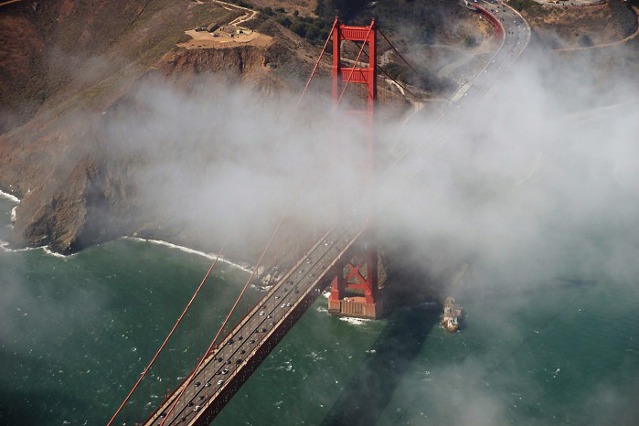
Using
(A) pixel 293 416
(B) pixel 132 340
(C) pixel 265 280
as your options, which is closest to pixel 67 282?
(B) pixel 132 340

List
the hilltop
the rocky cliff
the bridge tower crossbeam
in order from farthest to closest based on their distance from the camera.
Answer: the hilltop
the rocky cliff
the bridge tower crossbeam

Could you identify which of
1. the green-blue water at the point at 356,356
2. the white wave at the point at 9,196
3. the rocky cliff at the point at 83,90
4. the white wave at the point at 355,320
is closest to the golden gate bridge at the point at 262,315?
the white wave at the point at 355,320

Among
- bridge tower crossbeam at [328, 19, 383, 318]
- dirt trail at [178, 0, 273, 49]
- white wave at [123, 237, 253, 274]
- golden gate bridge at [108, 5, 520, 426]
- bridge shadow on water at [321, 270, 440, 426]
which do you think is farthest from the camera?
dirt trail at [178, 0, 273, 49]

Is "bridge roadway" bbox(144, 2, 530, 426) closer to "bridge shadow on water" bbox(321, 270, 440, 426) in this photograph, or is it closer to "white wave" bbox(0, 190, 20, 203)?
"bridge shadow on water" bbox(321, 270, 440, 426)

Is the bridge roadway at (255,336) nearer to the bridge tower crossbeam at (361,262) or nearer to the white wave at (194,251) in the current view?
the bridge tower crossbeam at (361,262)

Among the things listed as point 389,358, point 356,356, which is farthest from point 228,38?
point 389,358

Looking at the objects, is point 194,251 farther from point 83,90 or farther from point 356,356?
point 83,90

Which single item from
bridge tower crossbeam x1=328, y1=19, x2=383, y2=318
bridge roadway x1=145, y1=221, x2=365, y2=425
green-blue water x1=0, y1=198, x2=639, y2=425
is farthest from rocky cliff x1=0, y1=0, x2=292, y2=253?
bridge roadway x1=145, y1=221, x2=365, y2=425
